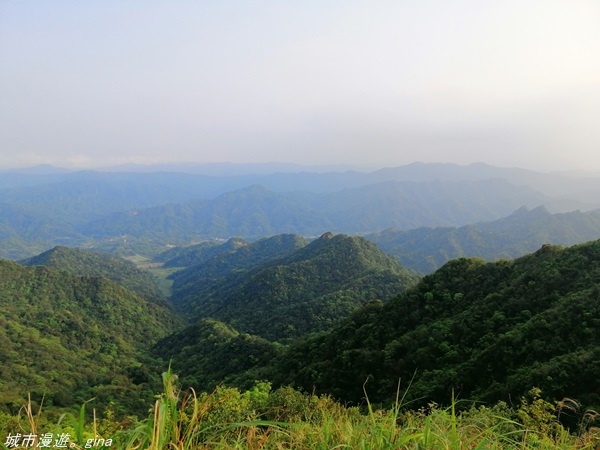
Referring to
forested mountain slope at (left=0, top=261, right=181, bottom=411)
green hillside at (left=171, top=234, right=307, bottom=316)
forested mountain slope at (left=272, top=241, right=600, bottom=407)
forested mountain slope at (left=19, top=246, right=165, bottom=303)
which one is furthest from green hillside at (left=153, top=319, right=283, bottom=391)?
forested mountain slope at (left=19, top=246, right=165, bottom=303)

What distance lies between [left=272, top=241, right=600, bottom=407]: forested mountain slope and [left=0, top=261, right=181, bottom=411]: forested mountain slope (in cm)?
1617

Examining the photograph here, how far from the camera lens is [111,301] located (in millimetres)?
85062

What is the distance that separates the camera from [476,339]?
25.7 metres

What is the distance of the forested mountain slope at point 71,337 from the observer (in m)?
42.4

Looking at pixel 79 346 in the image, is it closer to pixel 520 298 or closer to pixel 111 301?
pixel 111 301

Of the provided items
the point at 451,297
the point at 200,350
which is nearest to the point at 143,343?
the point at 200,350

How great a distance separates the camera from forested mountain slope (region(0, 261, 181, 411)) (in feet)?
139

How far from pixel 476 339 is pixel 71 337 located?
64.4m

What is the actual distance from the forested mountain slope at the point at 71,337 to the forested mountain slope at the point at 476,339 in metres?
16.2

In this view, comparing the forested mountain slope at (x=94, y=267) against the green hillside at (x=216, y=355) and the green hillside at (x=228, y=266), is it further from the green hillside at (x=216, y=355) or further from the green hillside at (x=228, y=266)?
the green hillside at (x=216, y=355)

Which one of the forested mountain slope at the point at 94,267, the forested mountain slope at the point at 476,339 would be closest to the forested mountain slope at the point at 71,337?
the forested mountain slope at the point at 476,339

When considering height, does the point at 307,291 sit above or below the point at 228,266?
above

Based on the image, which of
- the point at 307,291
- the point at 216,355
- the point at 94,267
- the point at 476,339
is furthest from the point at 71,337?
the point at 94,267

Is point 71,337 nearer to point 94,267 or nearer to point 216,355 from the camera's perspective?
point 216,355
